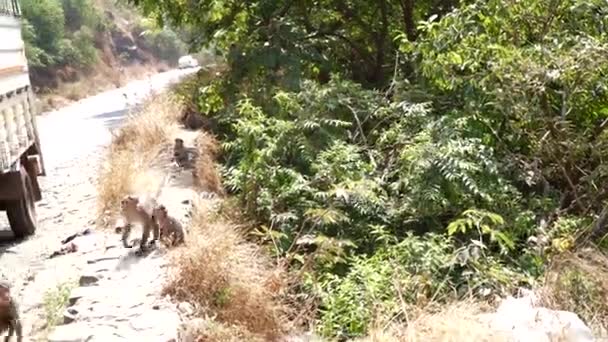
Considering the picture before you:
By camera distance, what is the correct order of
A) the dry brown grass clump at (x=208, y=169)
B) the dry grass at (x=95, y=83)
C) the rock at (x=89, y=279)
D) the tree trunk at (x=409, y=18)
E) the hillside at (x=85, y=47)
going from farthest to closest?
the hillside at (x=85, y=47) < the dry grass at (x=95, y=83) < the tree trunk at (x=409, y=18) < the dry brown grass clump at (x=208, y=169) < the rock at (x=89, y=279)

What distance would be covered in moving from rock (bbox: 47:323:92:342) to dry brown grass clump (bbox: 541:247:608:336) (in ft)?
9.44

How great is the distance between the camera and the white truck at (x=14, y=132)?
22.3 feet

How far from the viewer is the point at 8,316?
166 inches

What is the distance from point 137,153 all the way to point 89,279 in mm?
4463

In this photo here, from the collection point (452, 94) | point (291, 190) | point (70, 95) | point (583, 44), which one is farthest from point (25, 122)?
point (70, 95)

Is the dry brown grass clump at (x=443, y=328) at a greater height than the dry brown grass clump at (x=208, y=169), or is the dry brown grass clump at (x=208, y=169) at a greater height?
the dry brown grass clump at (x=443, y=328)

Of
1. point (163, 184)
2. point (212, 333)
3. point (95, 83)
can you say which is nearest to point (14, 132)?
point (163, 184)

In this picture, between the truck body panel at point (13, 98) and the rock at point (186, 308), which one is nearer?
the rock at point (186, 308)

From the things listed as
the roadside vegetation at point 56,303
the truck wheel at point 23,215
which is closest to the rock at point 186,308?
the roadside vegetation at point 56,303

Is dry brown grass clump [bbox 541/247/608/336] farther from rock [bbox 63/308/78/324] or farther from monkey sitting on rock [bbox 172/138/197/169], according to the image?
monkey sitting on rock [bbox 172/138/197/169]

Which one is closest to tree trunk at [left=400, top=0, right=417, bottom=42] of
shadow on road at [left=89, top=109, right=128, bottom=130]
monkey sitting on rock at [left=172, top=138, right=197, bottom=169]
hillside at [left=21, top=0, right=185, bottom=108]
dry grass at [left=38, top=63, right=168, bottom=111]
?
monkey sitting on rock at [left=172, top=138, right=197, bottom=169]

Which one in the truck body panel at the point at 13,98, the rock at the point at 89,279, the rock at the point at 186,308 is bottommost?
the rock at the point at 89,279

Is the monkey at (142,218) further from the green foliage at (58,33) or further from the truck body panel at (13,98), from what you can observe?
the green foliage at (58,33)

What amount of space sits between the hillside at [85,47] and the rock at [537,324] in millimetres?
16698
